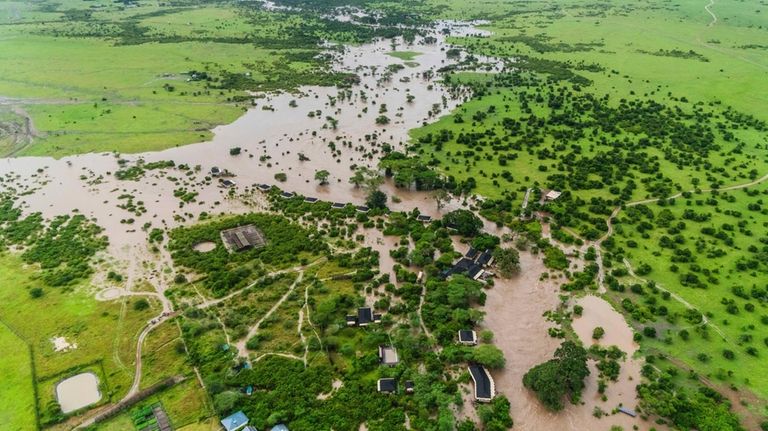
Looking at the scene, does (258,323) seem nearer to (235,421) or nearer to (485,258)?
(235,421)

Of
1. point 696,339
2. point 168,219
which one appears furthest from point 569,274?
point 168,219

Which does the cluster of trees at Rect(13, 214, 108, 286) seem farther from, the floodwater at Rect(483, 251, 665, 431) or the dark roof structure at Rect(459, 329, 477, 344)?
the floodwater at Rect(483, 251, 665, 431)

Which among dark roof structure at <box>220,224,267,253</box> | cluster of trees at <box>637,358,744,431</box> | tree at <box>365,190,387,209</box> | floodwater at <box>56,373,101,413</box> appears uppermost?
tree at <box>365,190,387,209</box>

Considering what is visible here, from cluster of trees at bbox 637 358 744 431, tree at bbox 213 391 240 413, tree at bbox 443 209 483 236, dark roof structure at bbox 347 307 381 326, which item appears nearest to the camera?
cluster of trees at bbox 637 358 744 431

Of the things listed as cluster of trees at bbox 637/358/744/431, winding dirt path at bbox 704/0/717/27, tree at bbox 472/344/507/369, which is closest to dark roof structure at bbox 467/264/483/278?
tree at bbox 472/344/507/369

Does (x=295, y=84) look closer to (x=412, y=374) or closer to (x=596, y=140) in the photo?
(x=596, y=140)

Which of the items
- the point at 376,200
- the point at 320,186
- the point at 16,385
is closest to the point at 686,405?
the point at 376,200
